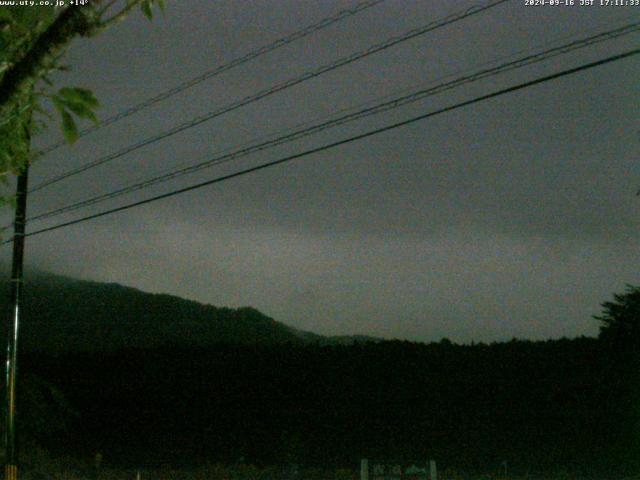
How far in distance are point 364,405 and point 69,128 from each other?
1787 cm

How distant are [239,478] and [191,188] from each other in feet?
26.2

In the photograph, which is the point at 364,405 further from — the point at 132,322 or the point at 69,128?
the point at 132,322

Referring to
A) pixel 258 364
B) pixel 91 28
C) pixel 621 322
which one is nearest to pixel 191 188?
pixel 621 322

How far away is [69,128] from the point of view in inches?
178

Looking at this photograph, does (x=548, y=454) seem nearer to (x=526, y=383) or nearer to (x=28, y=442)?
(x=526, y=383)

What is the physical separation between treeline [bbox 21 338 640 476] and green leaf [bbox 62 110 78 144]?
13.9 m

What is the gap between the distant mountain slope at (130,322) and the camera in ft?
171

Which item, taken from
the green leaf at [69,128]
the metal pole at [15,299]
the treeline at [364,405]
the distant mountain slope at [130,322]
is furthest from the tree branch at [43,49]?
the distant mountain slope at [130,322]

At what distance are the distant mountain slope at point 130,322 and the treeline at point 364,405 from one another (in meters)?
19.4

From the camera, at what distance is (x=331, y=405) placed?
71.8 ft

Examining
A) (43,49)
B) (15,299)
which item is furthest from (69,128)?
(15,299)

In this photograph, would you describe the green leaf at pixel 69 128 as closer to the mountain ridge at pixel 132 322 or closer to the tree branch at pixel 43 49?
the tree branch at pixel 43 49

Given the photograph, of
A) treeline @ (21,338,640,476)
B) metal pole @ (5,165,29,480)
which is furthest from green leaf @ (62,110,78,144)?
treeline @ (21,338,640,476)

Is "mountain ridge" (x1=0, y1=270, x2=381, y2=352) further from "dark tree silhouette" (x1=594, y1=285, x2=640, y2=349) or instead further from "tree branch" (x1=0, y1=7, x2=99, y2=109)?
"tree branch" (x1=0, y1=7, x2=99, y2=109)
